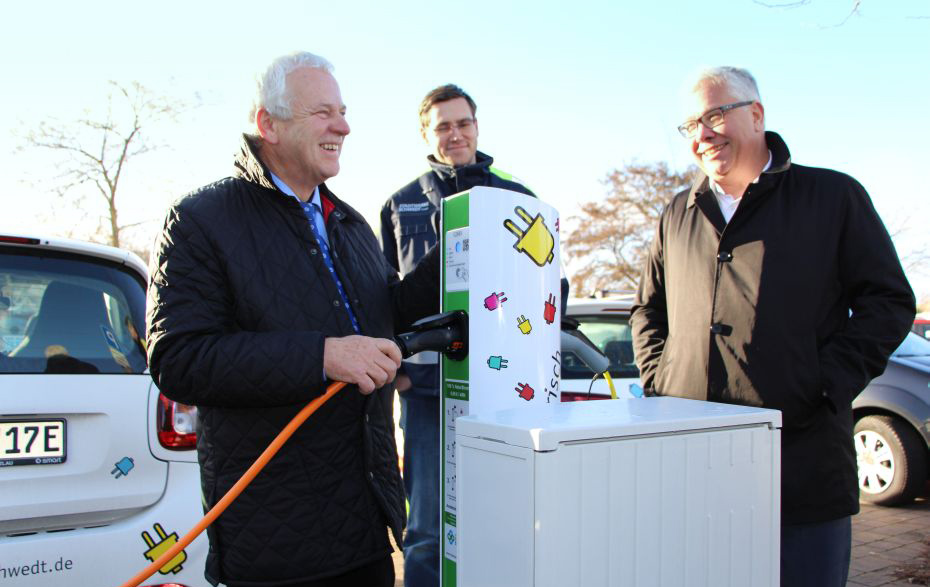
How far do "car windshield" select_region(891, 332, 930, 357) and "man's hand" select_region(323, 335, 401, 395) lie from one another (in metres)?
5.68

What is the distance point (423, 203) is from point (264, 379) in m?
1.44

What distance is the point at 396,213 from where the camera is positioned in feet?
10.2

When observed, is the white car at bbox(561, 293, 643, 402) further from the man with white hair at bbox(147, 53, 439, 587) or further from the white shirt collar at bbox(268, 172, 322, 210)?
the man with white hair at bbox(147, 53, 439, 587)

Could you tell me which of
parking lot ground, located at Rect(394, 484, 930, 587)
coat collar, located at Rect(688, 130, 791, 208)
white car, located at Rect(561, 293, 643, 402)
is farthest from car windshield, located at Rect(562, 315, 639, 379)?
coat collar, located at Rect(688, 130, 791, 208)

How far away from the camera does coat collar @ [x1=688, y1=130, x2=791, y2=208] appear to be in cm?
224

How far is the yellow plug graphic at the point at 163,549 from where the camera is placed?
2.52 m

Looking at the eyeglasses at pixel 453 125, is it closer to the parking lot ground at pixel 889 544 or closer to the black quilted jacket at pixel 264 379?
the black quilted jacket at pixel 264 379

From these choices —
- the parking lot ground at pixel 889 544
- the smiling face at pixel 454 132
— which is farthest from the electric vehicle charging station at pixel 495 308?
the parking lot ground at pixel 889 544

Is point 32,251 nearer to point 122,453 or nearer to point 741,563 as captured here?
point 122,453

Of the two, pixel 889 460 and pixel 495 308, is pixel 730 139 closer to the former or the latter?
pixel 495 308

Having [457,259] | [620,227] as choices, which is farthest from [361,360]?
[620,227]

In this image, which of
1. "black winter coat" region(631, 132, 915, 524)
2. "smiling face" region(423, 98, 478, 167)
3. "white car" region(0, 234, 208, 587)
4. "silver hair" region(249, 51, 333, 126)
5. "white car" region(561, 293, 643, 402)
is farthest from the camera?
"white car" region(561, 293, 643, 402)

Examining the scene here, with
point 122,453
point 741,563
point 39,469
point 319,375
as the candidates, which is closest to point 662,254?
point 741,563

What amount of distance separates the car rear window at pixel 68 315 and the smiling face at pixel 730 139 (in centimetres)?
207
